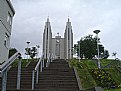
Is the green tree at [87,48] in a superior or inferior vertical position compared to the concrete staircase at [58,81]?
superior

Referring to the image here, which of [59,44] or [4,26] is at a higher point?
[59,44]

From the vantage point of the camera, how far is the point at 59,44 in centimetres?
5212

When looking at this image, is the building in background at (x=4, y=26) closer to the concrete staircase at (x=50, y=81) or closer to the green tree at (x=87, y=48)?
the concrete staircase at (x=50, y=81)

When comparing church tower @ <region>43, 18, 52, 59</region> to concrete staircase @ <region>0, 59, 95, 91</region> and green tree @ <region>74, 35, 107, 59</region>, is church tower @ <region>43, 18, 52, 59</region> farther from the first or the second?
concrete staircase @ <region>0, 59, 95, 91</region>

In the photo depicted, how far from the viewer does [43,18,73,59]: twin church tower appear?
161 feet

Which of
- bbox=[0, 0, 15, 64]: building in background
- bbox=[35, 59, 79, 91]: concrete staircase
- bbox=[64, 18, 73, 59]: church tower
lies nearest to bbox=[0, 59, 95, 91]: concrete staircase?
bbox=[35, 59, 79, 91]: concrete staircase

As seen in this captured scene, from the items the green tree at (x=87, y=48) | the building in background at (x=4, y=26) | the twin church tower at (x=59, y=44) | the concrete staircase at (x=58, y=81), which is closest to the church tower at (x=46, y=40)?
the twin church tower at (x=59, y=44)

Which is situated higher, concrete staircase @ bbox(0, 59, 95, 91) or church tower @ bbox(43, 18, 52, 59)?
church tower @ bbox(43, 18, 52, 59)

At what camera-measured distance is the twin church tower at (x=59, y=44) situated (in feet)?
161

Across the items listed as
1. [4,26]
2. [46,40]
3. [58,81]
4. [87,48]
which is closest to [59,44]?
[46,40]

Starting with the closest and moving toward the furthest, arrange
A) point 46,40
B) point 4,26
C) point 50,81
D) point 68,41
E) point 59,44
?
point 50,81
point 4,26
point 68,41
point 46,40
point 59,44

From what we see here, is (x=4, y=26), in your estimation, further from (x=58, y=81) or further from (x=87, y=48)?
(x=87, y=48)

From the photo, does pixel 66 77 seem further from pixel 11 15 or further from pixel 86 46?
pixel 86 46

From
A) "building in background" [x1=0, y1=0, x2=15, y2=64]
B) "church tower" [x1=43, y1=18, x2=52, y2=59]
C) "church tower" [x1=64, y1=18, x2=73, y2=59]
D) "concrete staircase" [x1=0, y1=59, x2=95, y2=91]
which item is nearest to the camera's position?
"concrete staircase" [x1=0, y1=59, x2=95, y2=91]
